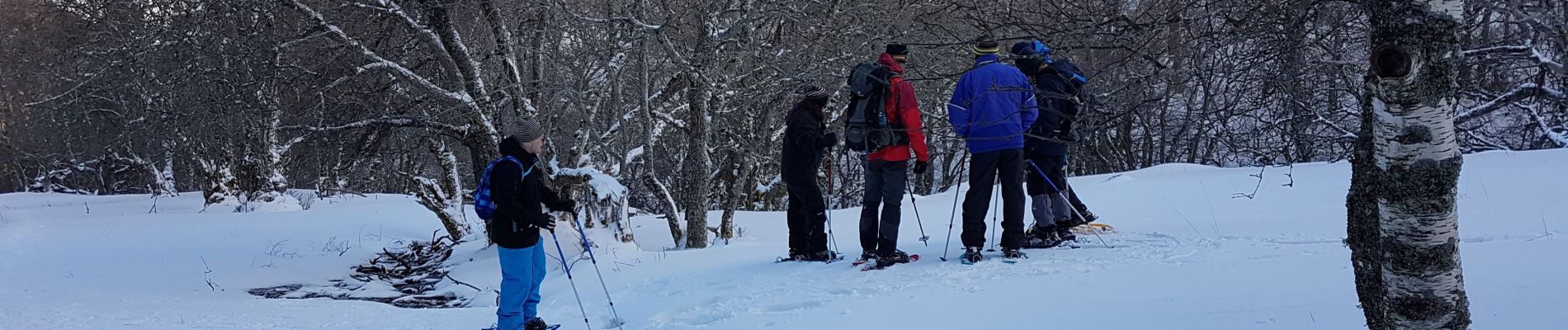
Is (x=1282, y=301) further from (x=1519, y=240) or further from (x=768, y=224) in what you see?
(x=768, y=224)

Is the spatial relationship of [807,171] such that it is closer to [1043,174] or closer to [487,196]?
[1043,174]

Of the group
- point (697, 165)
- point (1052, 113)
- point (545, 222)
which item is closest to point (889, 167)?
point (1052, 113)

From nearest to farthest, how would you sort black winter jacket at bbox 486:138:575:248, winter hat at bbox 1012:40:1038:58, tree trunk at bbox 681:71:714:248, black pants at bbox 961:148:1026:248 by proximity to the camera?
1. winter hat at bbox 1012:40:1038:58
2. black winter jacket at bbox 486:138:575:248
3. black pants at bbox 961:148:1026:248
4. tree trunk at bbox 681:71:714:248

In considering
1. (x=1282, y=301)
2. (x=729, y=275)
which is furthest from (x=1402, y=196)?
(x=729, y=275)

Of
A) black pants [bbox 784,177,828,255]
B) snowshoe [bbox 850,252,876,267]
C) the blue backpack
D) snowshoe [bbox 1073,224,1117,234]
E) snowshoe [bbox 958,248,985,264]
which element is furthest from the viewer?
snowshoe [bbox 1073,224,1117,234]

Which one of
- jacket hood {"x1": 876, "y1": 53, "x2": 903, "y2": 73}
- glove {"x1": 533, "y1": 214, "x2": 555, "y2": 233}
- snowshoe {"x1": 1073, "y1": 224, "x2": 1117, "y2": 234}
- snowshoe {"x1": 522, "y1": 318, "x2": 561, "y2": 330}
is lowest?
snowshoe {"x1": 522, "y1": 318, "x2": 561, "y2": 330}

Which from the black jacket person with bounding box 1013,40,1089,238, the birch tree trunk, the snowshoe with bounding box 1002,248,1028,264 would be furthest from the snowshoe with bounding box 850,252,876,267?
the birch tree trunk

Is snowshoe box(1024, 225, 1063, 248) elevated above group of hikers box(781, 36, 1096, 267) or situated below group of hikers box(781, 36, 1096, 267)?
below

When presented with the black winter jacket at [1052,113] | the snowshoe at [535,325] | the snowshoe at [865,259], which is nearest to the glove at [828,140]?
the snowshoe at [865,259]

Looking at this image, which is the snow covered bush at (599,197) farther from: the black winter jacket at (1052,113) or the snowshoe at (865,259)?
the black winter jacket at (1052,113)

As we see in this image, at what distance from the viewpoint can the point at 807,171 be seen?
7070 mm

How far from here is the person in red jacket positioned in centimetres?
641

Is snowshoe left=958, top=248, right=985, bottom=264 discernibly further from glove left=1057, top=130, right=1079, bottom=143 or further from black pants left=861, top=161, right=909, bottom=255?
glove left=1057, top=130, right=1079, bottom=143

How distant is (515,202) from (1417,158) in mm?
4252
